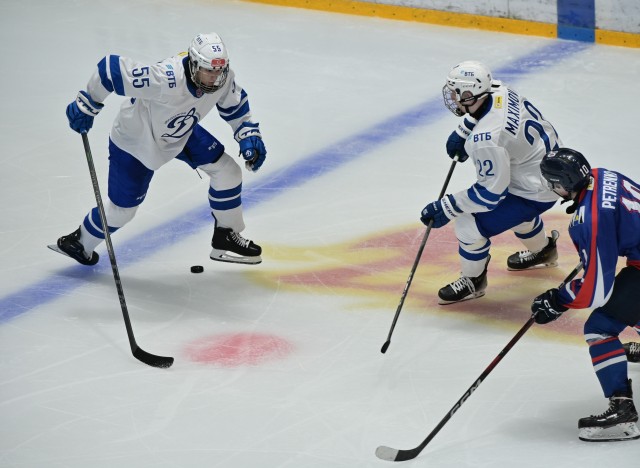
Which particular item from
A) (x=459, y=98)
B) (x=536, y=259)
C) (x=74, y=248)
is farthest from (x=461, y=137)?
(x=74, y=248)

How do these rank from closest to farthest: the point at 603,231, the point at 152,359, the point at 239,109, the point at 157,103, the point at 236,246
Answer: the point at 603,231, the point at 152,359, the point at 157,103, the point at 239,109, the point at 236,246

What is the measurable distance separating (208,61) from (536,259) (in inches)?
64.7

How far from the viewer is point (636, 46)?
733 cm

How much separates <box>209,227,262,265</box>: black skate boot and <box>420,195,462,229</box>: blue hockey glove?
87cm

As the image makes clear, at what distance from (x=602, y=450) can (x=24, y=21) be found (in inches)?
240

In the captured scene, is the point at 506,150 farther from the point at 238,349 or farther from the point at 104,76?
the point at 104,76

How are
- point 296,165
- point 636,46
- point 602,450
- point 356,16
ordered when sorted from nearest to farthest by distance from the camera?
point 602,450, point 296,165, point 636,46, point 356,16

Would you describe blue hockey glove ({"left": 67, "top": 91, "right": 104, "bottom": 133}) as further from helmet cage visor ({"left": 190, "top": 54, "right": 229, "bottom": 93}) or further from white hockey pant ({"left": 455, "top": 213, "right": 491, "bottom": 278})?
white hockey pant ({"left": 455, "top": 213, "right": 491, "bottom": 278})

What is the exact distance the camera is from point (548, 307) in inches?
145

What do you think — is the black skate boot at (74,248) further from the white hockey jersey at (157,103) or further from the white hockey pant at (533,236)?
the white hockey pant at (533,236)

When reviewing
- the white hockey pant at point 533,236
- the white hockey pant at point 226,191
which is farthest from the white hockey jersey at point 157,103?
the white hockey pant at point 533,236

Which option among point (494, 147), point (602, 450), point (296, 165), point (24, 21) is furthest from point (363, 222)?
point (24, 21)

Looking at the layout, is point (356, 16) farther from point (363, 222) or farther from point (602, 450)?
point (602, 450)

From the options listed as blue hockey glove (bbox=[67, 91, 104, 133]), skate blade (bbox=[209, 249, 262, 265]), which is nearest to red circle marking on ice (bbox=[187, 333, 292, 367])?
skate blade (bbox=[209, 249, 262, 265])
